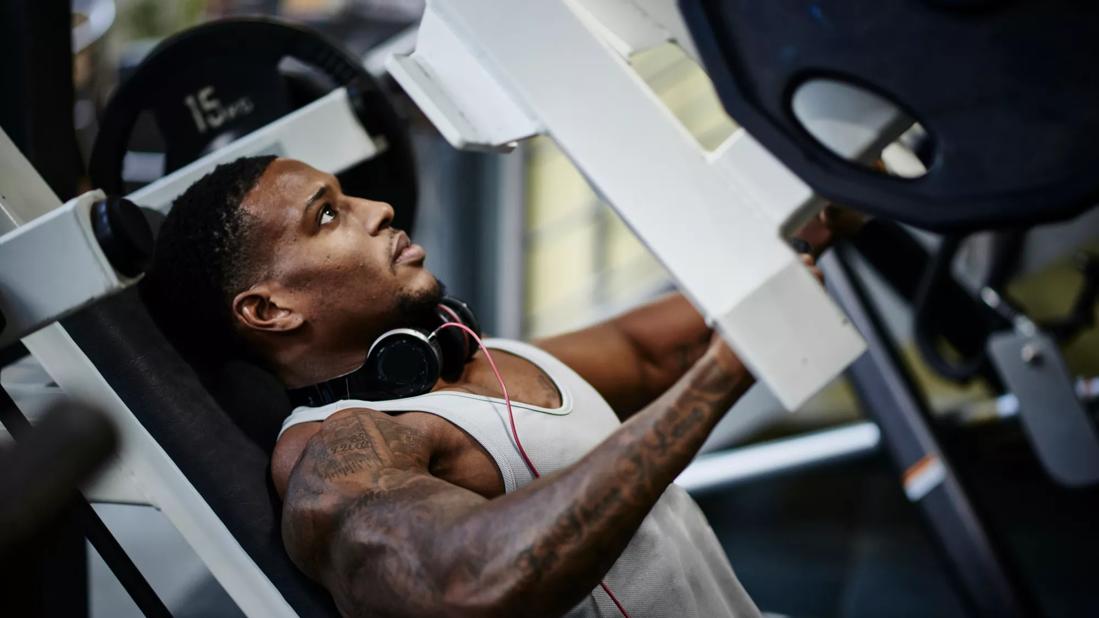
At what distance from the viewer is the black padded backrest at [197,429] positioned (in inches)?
43.6

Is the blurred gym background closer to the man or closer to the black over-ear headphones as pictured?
the man

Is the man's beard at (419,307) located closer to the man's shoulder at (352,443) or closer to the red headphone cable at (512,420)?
the red headphone cable at (512,420)

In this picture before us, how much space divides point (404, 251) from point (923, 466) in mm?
1167

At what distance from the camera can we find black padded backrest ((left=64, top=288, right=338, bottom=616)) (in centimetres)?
111

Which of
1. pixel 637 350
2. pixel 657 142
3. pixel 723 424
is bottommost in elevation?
pixel 723 424

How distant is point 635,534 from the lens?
1.12 metres

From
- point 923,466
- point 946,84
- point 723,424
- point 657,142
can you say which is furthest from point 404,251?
point 723,424

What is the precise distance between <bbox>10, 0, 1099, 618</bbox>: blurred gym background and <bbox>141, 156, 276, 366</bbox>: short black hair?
0.31 meters

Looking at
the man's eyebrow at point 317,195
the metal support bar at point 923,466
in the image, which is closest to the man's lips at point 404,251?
the man's eyebrow at point 317,195

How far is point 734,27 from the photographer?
70 centimetres

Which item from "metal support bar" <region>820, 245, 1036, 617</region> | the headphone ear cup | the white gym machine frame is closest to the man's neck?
the headphone ear cup

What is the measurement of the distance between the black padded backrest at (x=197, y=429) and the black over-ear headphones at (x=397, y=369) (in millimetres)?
110

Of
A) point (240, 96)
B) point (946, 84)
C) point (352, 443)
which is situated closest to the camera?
point (946, 84)

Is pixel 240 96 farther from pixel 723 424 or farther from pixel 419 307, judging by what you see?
pixel 723 424
